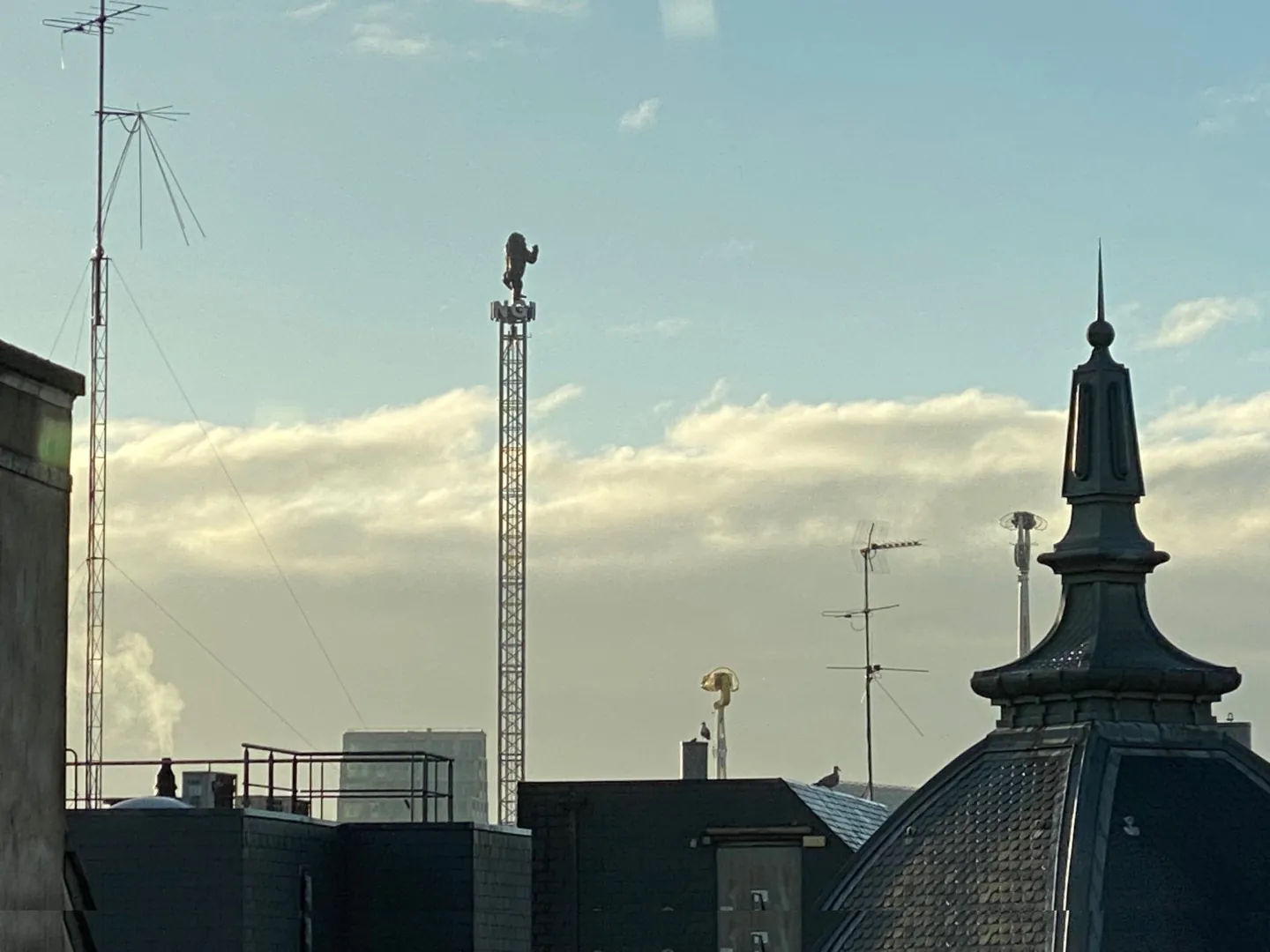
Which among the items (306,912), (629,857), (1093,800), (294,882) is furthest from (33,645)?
(629,857)

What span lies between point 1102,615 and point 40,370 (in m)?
51.7

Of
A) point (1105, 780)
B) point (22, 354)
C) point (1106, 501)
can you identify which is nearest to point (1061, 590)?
point (1106, 501)

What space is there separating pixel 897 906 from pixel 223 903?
18.9 meters

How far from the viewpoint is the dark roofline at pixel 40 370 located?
17.0m

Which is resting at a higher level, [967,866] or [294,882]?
[967,866]

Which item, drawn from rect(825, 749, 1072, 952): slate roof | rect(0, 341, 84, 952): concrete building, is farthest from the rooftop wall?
rect(0, 341, 84, 952): concrete building

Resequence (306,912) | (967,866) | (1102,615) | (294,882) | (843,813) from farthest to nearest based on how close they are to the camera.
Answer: (843,813) < (1102,615) < (967,866) < (306,912) < (294,882)

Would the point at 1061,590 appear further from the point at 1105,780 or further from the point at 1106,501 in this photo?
the point at 1105,780

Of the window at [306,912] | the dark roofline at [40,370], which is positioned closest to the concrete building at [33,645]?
the dark roofline at [40,370]

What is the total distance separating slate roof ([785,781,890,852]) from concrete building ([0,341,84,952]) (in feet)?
166

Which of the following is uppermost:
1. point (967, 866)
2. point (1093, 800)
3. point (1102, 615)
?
point (1102, 615)

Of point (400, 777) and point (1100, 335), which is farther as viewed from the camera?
point (400, 777)

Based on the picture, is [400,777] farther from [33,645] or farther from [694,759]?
[33,645]

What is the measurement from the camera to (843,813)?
2862 inches
